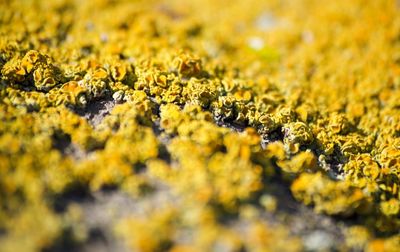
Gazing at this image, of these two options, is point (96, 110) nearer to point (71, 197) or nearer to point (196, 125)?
point (196, 125)

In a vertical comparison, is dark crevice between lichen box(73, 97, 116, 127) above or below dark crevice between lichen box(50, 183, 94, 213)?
above

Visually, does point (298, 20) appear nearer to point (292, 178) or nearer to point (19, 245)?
point (292, 178)

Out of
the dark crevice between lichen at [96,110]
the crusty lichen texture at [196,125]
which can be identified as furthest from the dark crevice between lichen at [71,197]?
the dark crevice between lichen at [96,110]

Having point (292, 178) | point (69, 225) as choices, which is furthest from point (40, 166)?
point (292, 178)

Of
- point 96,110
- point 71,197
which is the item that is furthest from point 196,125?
point 71,197

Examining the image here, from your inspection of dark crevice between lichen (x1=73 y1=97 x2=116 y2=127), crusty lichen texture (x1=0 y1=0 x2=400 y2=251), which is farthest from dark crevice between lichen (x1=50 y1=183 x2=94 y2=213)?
dark crevice between lichen (x1=73 y1=97 x2=116 y2=127)

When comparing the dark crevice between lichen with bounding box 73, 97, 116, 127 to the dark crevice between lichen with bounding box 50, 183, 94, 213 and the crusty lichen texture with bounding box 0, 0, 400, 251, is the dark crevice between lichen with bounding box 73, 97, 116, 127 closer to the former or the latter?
the crusty lichen texture with bounding box 0, 0, 400, 251

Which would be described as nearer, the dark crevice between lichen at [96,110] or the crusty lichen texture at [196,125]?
the crusty lichen texture at [196,125]

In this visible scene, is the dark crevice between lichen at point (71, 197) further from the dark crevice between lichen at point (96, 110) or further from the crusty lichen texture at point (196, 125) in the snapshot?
the dark crevice between lichen at point (96, 110)
